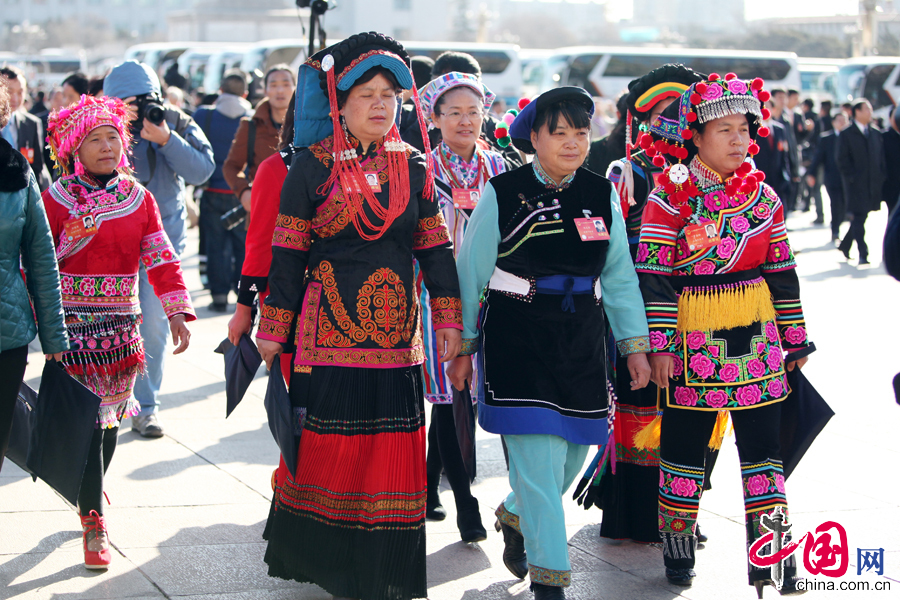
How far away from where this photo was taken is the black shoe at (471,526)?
165 inches

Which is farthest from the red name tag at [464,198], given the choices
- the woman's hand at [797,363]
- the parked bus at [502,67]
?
the parked bus at [502,67]

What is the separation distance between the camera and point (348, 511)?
3547mm

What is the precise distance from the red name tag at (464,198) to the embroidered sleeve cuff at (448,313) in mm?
912

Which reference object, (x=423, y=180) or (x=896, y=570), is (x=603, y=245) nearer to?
(x=423, y=180)

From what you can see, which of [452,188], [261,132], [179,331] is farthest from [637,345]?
[261,132]

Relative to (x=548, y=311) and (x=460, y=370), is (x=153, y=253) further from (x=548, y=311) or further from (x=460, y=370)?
(x=548, y=311)

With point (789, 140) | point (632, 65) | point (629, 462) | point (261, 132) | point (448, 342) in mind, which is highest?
point (632, 65)

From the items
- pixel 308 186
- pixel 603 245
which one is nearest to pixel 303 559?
pixel 308 186

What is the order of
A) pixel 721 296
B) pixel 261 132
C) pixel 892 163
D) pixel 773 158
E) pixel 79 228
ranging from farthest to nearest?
1. pixel 773 158
2. pixel 892 163
3. pixel 261 132
4. pixel 79 228
5. pixel 721 296

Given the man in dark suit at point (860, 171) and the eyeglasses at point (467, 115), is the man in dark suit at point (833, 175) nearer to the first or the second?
the man in dark suit at point (860, 171)

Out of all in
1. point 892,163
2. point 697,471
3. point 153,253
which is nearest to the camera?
point 697,471

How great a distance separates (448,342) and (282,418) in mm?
633

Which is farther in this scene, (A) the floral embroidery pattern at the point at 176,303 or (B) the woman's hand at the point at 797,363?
(A) the floral embroidery pattern at the point at 176,303

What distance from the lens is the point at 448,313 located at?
3.62 meters
